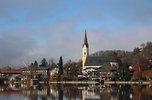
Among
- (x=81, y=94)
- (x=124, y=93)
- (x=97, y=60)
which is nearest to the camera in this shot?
(x=124, y=93)

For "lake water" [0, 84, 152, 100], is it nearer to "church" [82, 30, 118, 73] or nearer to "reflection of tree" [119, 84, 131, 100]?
"reflection of tree" [119, 84, 131, 100]

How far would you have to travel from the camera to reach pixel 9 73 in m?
114

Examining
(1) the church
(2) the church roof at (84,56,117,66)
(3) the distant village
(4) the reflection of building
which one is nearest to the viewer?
(4) the reflection of building

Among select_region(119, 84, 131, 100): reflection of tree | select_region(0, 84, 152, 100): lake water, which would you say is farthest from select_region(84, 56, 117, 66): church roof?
select_region(119, 84, 131, 100): reflection of tree

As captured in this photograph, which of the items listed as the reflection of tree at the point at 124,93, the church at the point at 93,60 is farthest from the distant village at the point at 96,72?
the reflection of tree at the point at 124,93

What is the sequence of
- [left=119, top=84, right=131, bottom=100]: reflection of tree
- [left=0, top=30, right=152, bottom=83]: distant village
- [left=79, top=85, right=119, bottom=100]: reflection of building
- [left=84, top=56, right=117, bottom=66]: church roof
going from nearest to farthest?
[left=119, top=84, right=131, bottom=100]: reflection of tree, [left=79, top=85, right=119, bottom=100]: reflection of building, [left=0, top=30, right=152, bottom=83]: distant village, [left=84, top=56, right=117, bottom=66]: church roof

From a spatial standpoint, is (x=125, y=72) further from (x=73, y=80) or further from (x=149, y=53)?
(x=149, y=53)

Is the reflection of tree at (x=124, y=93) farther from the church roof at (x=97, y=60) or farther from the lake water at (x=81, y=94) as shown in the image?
the church roof at (x=97, y=60)

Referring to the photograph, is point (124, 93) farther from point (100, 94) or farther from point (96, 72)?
point (96, 72)

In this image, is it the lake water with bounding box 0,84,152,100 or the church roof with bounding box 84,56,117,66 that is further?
the church roof with bounding box 84,56,117,66

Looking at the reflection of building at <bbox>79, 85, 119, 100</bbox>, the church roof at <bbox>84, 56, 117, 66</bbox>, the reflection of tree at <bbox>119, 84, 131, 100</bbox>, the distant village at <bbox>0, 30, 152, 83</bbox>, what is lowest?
the reflection of building at <bbox>79, 85, 119, 100</bbox>

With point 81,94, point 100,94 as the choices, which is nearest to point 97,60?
point 81,94

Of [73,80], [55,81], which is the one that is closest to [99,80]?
[73,80]

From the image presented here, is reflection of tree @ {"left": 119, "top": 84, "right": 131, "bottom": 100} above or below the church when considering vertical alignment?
below
